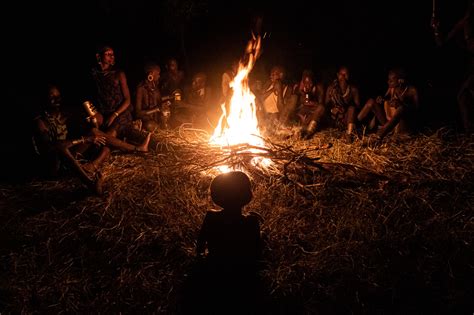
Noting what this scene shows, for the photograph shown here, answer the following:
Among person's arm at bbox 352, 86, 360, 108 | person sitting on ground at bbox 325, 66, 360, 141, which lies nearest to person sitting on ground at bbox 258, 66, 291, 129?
person sitting on ground at bbox 325, 66, 360, 141

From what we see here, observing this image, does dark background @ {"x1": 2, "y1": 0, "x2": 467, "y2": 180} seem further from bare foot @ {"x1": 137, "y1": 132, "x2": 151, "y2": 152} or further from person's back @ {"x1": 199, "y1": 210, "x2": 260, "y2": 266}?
person's back @ {"x1": 199, "y1": 210, "x2": 260, "y2": 266}

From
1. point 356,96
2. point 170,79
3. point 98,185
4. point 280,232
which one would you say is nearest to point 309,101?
point 356,96

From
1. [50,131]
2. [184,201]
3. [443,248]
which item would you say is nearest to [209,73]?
[50,131]

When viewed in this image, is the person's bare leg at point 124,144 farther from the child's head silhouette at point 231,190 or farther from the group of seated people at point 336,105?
the child's head silhouette at point 231,190

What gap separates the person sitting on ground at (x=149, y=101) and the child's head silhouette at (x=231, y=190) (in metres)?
4.41

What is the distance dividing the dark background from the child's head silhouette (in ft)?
21.8

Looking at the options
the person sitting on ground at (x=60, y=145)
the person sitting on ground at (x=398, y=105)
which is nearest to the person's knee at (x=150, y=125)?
the person sitting on ground at (x=60, y=145)

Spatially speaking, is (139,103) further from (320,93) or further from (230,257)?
(230,257)

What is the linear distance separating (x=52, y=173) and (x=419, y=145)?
5415 mm

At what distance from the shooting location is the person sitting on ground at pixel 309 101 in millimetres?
7176

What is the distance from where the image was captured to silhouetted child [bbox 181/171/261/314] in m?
2.86

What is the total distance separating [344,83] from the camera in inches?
282

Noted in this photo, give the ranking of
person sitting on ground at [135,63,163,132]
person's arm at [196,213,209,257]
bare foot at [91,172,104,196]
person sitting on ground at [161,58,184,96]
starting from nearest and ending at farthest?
person's arm at [196,213,209,257] → bare foot at [91,172,104,196] → person sitting on ground at [135,63,163,132] → person sitting on ground at [161,58,184,96]

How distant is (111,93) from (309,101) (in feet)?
11.8
